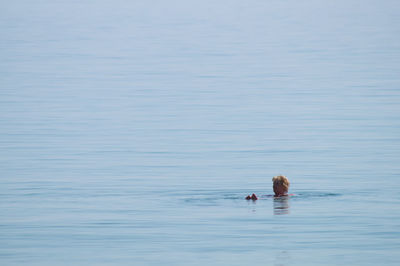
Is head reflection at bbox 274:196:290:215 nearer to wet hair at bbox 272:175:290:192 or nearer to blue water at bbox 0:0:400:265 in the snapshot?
blue water at bbox 0:0:400:265

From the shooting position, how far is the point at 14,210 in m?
19.3

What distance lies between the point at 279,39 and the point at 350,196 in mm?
57072

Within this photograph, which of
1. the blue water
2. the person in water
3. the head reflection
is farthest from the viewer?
the person in water

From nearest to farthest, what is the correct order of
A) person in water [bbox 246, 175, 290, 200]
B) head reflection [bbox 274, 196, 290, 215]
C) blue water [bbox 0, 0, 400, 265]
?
blue water [bbox 0, 0, 400, 265] < head reflection [bbox 274, 196, 290, 215] < person in water [bbox 246, 175, 290, 200]

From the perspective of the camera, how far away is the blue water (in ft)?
55.4

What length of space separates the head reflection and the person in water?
0.10 meters

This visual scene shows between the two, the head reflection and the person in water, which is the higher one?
the person in water

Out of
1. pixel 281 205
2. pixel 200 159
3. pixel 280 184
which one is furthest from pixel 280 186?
pixel 200 159

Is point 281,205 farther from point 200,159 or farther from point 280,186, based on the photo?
point 200,159

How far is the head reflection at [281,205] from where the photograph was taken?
19.0 m

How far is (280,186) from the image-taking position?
19.3m

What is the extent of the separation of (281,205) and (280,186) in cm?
36

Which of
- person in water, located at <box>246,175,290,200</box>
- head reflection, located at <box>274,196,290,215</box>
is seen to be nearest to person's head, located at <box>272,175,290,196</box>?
person in water, located at <box>246,175,290,200</box>

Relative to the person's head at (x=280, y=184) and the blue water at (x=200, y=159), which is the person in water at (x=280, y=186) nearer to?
the person's head at (x=280, y=184)
